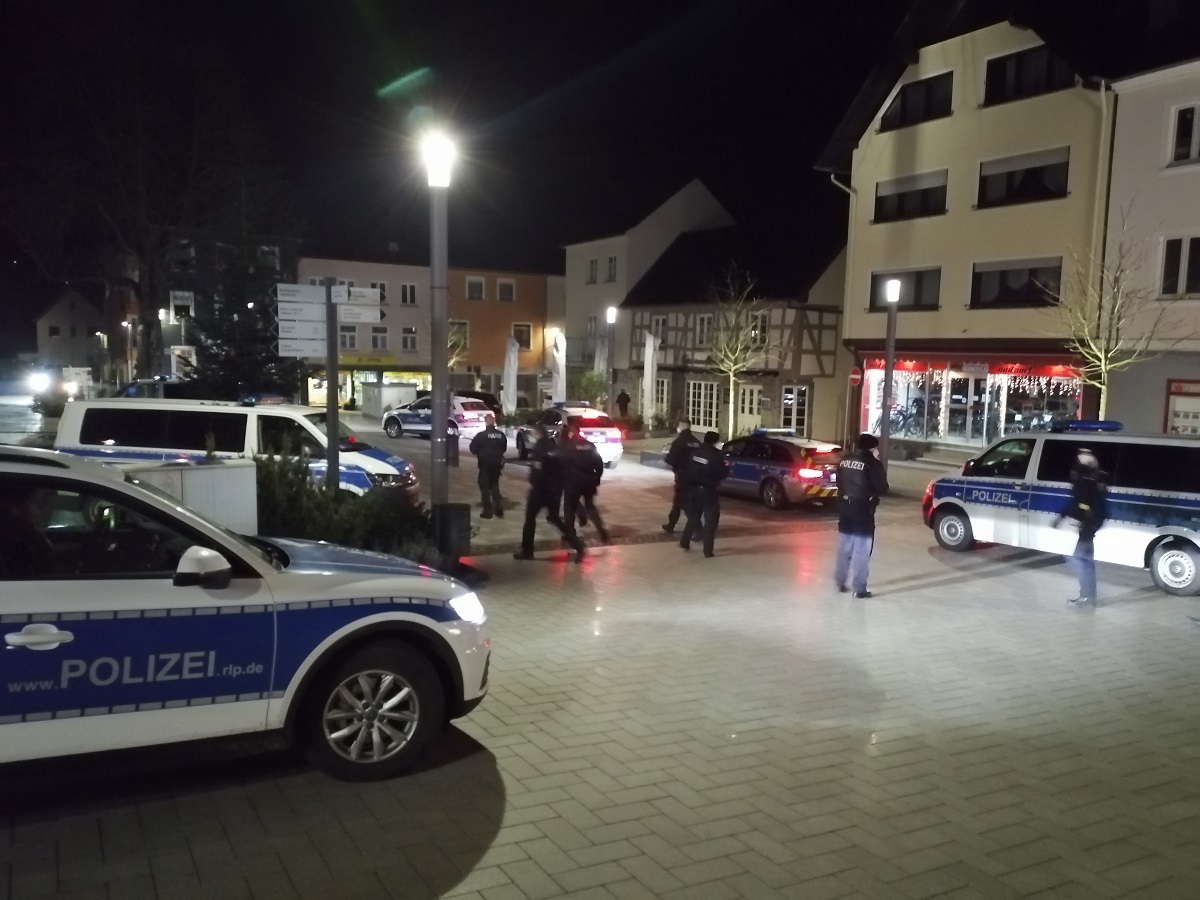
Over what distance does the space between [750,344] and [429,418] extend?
11273mm

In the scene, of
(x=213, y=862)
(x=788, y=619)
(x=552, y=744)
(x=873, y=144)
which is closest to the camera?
(x=213, y=862)

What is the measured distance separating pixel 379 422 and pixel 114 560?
36874mm

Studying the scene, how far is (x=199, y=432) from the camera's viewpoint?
42.7ft

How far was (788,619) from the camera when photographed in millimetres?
9492

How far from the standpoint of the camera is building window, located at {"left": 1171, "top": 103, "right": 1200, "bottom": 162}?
21.3m

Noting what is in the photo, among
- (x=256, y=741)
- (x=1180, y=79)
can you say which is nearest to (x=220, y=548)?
(x=256, y=741)

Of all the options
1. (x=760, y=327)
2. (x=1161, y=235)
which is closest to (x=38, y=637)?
(x=1161, y=235)

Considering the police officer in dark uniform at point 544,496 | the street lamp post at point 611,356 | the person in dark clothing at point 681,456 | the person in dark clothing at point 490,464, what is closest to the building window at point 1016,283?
the street lamp post at point 611,356

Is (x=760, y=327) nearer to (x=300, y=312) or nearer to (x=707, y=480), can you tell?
(x=707, y=480)

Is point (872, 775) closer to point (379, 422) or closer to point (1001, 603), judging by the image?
point (1001, 603)

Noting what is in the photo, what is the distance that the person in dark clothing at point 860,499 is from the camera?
33.1 feet

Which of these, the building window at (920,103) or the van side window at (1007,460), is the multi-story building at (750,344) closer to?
the building window at (920,103)

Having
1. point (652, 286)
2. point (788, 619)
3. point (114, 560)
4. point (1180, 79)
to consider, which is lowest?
point (788, 619)

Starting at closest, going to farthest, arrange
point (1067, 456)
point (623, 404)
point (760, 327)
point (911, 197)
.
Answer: point (1067, 456)
point (911, 197)
point (760, 327)
point (623, 404)
